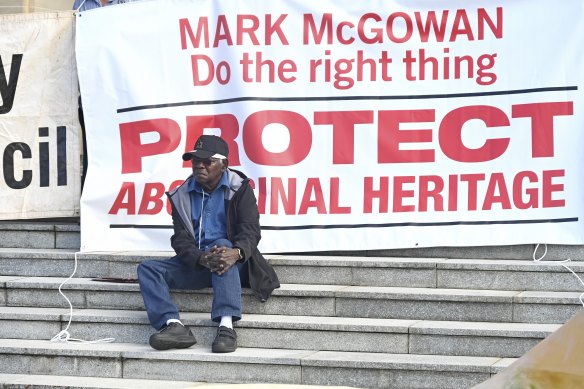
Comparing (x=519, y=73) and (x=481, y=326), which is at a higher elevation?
(x=519, y=73)

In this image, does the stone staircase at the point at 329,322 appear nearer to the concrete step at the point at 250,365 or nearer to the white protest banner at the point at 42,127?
the concrete step at the point at 250,365

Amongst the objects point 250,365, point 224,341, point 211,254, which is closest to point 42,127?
point 211,254

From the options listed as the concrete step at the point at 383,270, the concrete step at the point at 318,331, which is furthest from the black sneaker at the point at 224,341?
the concrete step at the point at 383,270

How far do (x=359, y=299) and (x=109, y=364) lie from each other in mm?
1655

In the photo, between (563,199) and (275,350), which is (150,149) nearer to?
(275,350)

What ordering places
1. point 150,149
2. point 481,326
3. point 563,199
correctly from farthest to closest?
point 150,149 → point 563,199 → point 481,326

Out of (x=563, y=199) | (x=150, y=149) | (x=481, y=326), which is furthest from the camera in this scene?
(x=150, y=149)

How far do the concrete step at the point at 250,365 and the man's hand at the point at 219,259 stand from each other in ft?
1.73

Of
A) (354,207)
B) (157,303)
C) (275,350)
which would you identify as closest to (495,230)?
(354,207)

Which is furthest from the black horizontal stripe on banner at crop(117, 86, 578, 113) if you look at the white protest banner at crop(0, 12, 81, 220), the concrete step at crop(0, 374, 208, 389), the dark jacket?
the concrete step at crop(0, 374, 208, 389)

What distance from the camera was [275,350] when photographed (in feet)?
23.2

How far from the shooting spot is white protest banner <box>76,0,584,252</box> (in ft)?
24.7

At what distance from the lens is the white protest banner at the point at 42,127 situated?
8.63m

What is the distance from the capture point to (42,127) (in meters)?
8.66
